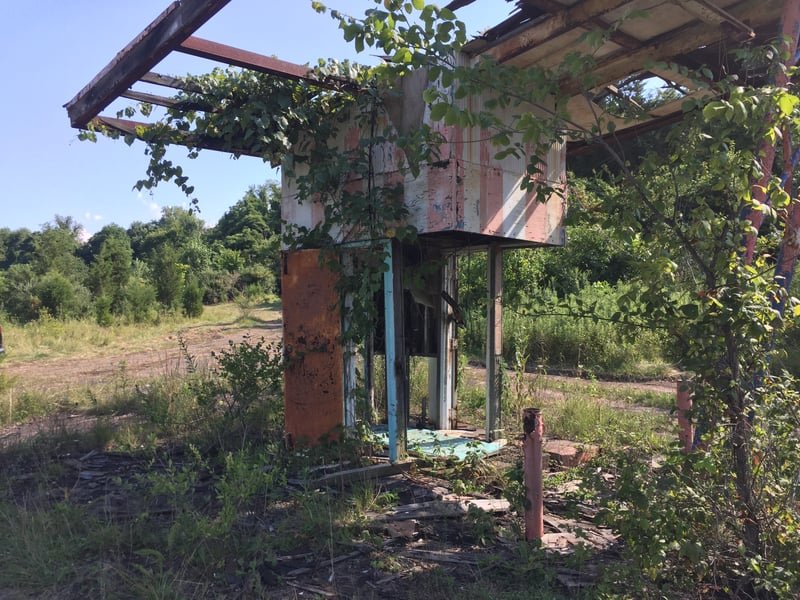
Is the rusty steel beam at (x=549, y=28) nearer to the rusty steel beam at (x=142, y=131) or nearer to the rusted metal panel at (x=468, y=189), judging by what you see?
the rusted metal panel at (x=468, y=189)

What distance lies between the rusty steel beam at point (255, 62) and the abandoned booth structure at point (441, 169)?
0.01 meters

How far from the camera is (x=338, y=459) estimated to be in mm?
5699

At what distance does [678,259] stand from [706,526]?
1.47m

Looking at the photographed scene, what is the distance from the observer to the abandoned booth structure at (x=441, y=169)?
434 cm

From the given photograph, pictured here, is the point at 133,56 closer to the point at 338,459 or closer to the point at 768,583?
the point at 338,459

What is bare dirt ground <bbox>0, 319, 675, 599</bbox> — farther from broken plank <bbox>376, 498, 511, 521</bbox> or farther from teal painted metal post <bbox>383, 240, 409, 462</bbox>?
teal painted metal post <bbox>383, 240, 409, 462</bbox>

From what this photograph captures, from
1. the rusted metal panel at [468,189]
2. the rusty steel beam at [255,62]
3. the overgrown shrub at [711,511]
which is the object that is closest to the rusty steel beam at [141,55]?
the rusty steel beam at [255,62]

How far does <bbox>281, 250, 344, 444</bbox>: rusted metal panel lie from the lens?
19.5ft

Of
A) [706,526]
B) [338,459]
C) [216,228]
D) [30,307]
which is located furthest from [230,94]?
[216,228]

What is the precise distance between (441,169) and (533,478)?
9.00ft

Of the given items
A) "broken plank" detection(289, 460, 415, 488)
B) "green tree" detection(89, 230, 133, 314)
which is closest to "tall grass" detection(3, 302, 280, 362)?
"green tree" detection(89, 230, 133, 314)

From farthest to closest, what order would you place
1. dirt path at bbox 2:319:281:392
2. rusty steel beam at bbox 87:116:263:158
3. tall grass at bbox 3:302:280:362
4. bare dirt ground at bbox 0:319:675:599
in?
tall grass at bbox 3:302:280:362 → dirt path at bbox 2:319:281:392 → rusty steel beam at bbox 87:116:263:158 → bare dirt ground at bbox 0:319:675:599

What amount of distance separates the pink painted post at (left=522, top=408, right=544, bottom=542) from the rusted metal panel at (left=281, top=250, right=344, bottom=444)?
2.46 meters

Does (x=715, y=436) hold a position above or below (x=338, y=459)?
above
